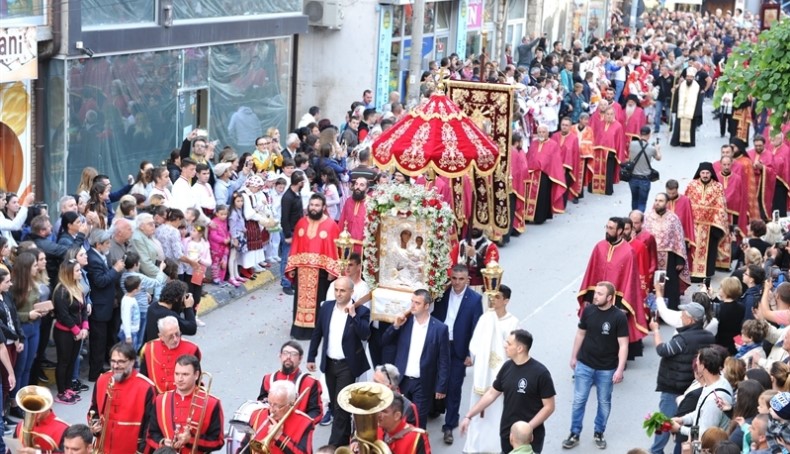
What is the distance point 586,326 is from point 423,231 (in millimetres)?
1966

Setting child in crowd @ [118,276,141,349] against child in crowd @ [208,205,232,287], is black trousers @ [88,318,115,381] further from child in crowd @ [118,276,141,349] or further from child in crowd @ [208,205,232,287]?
child in crowd @ [208,205,232,287]

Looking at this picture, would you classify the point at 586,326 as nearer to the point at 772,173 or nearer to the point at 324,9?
the point at 772,173

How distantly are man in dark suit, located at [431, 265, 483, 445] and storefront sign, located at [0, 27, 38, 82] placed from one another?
668 cm

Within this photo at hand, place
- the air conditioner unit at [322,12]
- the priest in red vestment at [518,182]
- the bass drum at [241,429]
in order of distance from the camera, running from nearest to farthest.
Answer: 1. the bass drum at [241,429]
2. the priest in red vestment at [518,182]
3. the air conditioner unit at [322,12]

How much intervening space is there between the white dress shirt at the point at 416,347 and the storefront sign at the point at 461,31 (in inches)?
855

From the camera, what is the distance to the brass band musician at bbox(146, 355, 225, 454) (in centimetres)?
1006

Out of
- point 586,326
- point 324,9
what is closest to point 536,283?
point 586,326

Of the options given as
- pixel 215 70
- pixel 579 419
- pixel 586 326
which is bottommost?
pixel 579 419

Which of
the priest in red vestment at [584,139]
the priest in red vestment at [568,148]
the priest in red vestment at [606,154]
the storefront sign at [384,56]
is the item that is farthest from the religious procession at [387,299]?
the storefront sign at [384,56]

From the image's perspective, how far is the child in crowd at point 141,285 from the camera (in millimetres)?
14109

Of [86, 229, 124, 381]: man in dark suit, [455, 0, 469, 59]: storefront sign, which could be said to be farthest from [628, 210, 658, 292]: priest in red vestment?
[455, 0, 469, 59]: storefront sign

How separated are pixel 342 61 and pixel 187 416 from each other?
18.5 meters

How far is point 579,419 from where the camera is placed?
1305 centimetres

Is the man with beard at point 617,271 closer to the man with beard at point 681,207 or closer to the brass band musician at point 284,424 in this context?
the man with beard at point 681,207
